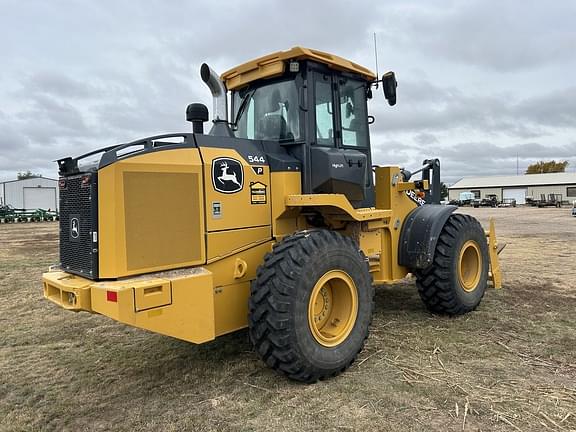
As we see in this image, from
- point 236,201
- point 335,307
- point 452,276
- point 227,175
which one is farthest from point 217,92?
point 452,276

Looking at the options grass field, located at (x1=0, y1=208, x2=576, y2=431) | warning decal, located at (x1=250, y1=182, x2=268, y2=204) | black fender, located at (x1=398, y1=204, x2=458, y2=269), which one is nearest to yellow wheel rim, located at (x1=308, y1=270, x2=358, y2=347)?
grass field, located at (x1=0, y1=208, x2=576, y2=431)

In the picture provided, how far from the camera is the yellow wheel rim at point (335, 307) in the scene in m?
4.44

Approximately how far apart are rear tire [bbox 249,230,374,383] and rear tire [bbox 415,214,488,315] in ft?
5.59

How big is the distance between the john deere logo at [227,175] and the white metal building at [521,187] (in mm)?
66427

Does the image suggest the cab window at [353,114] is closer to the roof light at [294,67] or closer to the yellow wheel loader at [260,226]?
the yellow wheel loader at [260,226]

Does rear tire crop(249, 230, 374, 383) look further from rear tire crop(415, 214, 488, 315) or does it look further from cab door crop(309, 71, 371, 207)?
rear tire crop(415, 214, 488, 315)

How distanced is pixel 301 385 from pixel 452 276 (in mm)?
2748

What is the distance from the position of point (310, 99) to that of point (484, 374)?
301cm

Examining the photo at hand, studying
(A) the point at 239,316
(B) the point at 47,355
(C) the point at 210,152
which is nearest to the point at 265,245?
(A) the point at 239,316

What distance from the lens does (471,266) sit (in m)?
6.73

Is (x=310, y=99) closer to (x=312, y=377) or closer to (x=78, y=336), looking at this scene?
(x=312, y=377)

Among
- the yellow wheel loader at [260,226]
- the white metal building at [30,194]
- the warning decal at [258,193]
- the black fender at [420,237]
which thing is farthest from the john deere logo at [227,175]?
the white metal building at [30,194]

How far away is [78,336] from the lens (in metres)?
5.77

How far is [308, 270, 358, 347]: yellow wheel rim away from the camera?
444 cm
